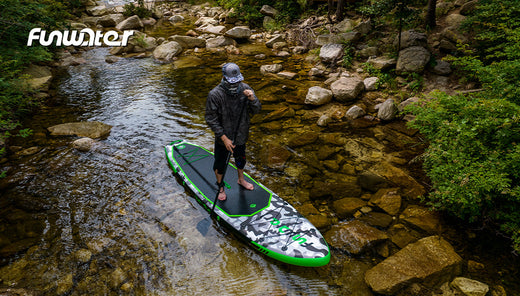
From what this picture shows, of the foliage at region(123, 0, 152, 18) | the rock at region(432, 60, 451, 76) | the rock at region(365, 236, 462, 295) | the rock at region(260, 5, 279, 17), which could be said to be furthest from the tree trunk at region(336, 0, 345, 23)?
the foliage at region(123, 0, 152, 18)

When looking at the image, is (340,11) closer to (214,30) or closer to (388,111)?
(214,30)

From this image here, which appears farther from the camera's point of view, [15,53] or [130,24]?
[130,24]

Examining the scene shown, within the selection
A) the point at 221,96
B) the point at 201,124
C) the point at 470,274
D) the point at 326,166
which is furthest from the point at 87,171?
the point at 470,274

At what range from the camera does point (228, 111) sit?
14.7 feet

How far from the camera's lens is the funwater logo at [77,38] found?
37.9ft

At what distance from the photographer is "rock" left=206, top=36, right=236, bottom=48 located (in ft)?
56.1

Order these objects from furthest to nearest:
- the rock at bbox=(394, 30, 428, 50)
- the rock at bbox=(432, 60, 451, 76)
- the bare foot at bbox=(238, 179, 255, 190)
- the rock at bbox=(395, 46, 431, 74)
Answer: the rock at bbox=(394, 30, 428, 50)
the rock at bbox=(395, 46, 431, 74)
the rock at bbox=(432, 60, 451, 76)
the bare foot at bbox=(238, 179, 255, 190)

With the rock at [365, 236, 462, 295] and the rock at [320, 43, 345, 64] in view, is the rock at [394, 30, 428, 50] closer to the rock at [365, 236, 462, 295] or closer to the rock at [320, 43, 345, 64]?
the rock at [320, 43, 345, 64]

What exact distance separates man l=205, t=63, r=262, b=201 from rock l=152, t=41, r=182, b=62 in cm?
1268

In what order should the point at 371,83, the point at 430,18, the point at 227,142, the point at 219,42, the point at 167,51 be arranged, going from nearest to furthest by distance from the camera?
the point at 227,142 → the point at 371,83 → the point at 430,18 → the point at 167,51 → the point at 219,42

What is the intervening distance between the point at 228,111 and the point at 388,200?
384cm

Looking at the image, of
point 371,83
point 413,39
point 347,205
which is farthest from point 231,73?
point 413,39

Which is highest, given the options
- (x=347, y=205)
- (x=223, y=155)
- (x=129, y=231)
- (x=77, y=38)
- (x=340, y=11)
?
(x=340, y=11)

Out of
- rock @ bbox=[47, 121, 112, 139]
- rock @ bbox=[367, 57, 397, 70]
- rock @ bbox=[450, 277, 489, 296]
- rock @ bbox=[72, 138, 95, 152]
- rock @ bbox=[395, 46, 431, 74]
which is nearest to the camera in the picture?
rock @ bbox=[450, 277, 489, 296]
